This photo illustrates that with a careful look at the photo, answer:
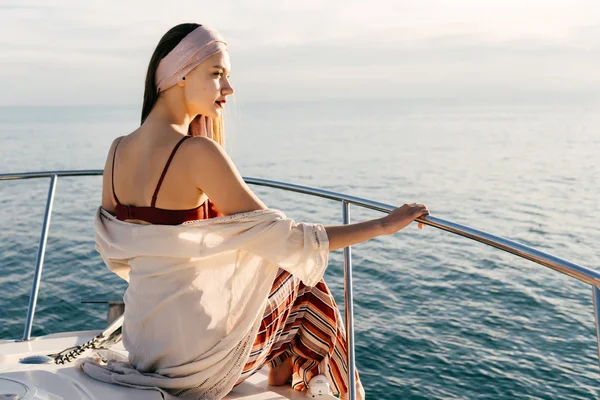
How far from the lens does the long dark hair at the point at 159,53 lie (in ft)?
6.50

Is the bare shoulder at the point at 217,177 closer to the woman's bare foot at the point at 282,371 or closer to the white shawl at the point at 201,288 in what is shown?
the white shawl at the point at 201,288

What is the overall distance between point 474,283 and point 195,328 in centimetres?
820

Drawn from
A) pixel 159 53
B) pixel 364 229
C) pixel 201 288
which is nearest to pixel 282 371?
pixel 201 288

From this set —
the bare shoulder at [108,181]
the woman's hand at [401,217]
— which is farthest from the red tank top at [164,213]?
the woman's hand at [401,217]

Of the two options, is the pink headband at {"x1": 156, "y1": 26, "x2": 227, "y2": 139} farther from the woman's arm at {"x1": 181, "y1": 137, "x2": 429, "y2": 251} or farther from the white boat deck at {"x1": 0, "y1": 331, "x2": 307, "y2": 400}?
the white boat deck at {"x1": 0, "y1": 331, "x2": 307, "y2": 400}

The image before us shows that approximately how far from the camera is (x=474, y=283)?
962 cm

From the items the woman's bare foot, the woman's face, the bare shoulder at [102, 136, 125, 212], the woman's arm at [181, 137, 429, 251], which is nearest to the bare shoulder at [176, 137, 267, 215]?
the woman's arm at [181, 137, 429, 251]

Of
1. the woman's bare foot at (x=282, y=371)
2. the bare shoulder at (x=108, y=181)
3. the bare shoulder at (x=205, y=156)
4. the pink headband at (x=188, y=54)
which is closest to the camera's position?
the bare shoulder at (x=205, y=156)

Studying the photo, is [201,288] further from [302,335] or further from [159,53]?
[159,53]

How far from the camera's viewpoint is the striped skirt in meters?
2.04

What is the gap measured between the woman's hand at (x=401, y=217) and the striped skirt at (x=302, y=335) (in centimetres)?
34

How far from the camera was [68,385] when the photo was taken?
6.30 feet

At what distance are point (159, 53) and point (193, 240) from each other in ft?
1.82

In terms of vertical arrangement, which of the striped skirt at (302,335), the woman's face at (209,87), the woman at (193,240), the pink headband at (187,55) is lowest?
the striped skirt at (302,335)
